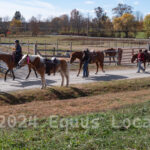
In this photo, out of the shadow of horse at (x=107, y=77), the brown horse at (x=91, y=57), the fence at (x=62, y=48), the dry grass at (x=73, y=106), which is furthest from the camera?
the fence at (x=62, y=48)

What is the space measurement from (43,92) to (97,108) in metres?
3.07

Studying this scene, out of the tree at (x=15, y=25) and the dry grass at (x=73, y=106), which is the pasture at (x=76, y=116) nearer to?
the dry grass at (x=73, y=106)

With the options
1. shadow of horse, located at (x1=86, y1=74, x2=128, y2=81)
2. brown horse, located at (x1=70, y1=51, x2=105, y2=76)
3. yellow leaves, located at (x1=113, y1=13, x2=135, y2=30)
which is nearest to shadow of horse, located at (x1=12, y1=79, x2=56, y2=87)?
brown horse, located at (x1=70, y1=51, x2=105, y2=76)

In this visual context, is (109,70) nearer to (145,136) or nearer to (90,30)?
(145,136)

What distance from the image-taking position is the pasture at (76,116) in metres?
6.43

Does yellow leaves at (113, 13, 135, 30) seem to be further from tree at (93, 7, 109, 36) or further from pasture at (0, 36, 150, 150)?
pasture at (0, 36, 150, 150)

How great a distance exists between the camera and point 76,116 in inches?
360

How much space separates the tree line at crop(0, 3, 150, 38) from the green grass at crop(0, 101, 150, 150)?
6973cm

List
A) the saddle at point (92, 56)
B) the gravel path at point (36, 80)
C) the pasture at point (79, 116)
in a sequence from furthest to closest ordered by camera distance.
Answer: the saddle at point (92, 56)
the gravel path at point (36, 80)
the pasture at point (79, 116)

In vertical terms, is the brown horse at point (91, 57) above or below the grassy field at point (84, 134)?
above

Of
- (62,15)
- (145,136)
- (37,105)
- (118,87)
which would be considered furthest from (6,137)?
(62,15)

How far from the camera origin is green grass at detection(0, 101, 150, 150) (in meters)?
6.21

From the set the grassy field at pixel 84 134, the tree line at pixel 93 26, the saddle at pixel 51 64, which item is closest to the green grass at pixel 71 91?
the saddle at pixel 51 64

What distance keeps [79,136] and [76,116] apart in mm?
2353
